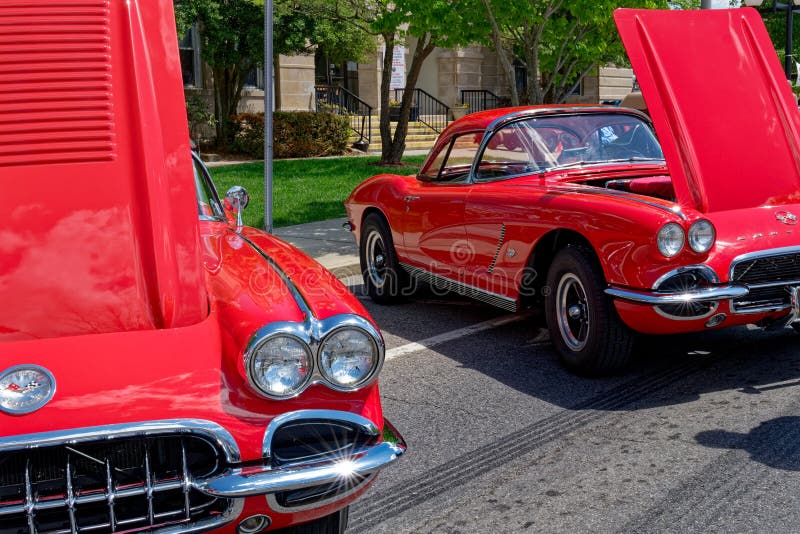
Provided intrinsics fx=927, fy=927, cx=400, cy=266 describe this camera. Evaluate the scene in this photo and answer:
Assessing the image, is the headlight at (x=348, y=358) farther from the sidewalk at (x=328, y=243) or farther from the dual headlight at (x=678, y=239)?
the sidewalk at (x=328, y=243)

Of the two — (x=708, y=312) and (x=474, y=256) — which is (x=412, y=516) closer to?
(x=708, y=312)

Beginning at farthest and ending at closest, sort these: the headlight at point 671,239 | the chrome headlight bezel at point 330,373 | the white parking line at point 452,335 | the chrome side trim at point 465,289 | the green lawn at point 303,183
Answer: the green lawn at point 303,183, the white parking line at point 452,335, the chrome side trim at point 465,289, the headlight at point 671,239, the chrome headlight bezel at point 330,373

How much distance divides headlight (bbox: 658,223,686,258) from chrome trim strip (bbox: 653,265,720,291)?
0.09 metres

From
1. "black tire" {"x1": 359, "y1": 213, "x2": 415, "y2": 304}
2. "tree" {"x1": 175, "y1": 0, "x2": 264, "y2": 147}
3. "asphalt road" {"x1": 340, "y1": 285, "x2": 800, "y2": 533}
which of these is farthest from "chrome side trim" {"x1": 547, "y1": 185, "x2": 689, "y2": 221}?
"tree" {"x1": 175, "y1": 0, "x2": 264, "y2": 147}

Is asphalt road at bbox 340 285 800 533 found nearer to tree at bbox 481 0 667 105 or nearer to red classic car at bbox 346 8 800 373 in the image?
red classic car at bbox 346 8 800 373

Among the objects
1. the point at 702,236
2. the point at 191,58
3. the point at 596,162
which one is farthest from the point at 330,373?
the point at 191,58

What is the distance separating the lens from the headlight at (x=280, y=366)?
2.82 meters

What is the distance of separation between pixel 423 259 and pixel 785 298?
266 centimetres

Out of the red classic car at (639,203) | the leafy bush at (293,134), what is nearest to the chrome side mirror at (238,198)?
the red classic car at (639,203)

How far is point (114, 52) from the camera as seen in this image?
357cm

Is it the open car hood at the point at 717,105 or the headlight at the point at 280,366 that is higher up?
the open car hood at the point at 717,105

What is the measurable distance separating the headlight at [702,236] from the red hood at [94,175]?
2690mm

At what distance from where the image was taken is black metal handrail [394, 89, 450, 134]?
27.7 m

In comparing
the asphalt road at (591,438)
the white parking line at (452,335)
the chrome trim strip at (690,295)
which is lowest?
the white parking line at (452,335)
